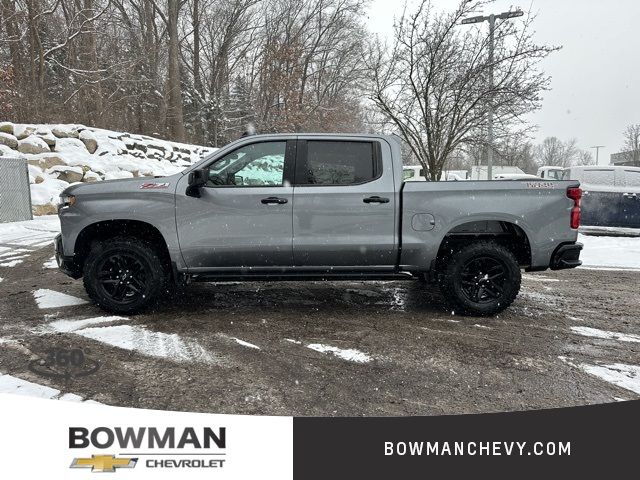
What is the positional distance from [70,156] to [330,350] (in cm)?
1341

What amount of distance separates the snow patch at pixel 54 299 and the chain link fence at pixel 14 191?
734 cm

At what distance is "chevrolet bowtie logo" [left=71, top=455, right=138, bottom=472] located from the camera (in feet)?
6.99

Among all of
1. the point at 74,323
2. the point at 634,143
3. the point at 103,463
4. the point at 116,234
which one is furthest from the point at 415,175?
the point at 634,143

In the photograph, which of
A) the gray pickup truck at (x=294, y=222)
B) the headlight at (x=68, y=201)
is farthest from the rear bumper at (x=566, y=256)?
the headlight at (x=68, y=201)

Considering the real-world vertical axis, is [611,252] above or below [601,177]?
below

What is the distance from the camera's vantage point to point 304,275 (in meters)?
4.43

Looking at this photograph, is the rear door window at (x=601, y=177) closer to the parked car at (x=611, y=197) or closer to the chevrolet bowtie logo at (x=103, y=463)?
the parked car at (x=611, y=197)

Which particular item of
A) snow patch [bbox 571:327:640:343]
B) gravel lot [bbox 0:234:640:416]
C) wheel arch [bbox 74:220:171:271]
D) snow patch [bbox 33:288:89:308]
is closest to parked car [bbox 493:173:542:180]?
gravel lot [bbox 0:234:640:416]

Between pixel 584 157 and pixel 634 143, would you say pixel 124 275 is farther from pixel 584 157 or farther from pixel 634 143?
pixel 584 157

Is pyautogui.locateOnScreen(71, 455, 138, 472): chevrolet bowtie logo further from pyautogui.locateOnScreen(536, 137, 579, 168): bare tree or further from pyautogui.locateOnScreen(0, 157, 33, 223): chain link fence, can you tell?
pyautogui.locateOnScreen(536, 137, 579, 168): bare tree

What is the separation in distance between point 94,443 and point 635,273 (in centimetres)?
826

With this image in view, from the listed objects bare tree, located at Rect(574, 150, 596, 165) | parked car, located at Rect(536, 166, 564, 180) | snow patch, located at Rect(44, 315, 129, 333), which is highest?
bare tree, located at Rect(574, 150, 596, 165)

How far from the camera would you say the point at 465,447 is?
229cm

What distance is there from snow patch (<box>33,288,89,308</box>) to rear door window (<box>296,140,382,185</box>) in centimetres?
292
